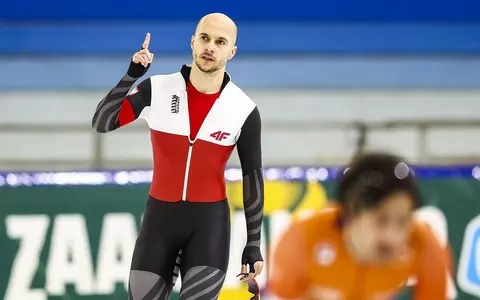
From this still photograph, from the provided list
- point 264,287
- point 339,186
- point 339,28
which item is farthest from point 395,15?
point 339,186

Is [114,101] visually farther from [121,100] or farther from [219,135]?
[219,135]

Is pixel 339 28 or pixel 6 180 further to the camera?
pixel 339 28

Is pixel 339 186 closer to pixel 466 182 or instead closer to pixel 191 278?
pixel 191 278

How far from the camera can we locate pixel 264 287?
564 cm

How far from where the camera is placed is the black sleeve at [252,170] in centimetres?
379

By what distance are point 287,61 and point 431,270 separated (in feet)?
17.4

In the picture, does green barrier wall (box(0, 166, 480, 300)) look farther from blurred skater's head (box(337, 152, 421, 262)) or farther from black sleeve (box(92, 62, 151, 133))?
blurred skater's head (box(337, 152, 421, 262))

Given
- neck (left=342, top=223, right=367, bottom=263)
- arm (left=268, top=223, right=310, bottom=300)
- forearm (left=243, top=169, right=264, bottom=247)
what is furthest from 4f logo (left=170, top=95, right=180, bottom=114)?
neck (left=342, top=223, right=367, bottom=263)

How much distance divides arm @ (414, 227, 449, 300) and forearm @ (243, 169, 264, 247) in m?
1.51

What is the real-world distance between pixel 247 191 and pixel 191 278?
1.49ft

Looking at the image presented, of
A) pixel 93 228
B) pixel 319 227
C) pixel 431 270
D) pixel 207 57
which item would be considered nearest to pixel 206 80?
pixel 207 57

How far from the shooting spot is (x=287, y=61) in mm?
7551

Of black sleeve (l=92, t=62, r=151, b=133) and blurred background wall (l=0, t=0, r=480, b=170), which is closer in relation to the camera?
black sleeve (l=92, t=62, r=151, b=133)

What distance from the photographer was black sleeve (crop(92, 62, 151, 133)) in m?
3.61
